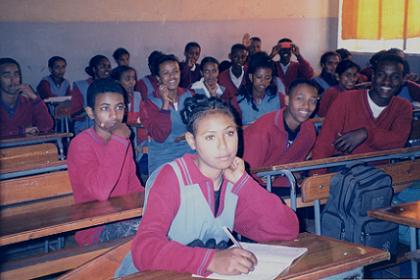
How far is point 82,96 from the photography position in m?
5.81

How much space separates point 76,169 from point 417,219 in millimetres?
1472

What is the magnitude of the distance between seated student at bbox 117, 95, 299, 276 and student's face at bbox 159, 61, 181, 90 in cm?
221

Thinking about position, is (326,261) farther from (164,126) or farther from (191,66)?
(191,66)

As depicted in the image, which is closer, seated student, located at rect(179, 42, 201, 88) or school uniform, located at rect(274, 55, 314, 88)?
seated student, located at rect(179, 42, 201, 88)

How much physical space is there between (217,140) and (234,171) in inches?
5.1

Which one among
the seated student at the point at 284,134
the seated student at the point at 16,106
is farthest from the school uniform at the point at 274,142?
the seated student at the point at 16,106

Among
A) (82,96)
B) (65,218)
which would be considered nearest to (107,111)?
(65,218)

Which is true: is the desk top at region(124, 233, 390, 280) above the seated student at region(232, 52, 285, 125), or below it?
below

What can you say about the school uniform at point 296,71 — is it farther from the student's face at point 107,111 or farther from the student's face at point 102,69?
the student's face at point 107,111

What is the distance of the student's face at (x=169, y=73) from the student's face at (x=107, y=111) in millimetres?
1305

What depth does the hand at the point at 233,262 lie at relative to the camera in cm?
144

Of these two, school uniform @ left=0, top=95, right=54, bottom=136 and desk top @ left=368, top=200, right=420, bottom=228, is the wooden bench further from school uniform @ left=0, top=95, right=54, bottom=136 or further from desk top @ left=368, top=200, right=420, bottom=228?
desk top @ left=368, top=200, right=420, bottom=228

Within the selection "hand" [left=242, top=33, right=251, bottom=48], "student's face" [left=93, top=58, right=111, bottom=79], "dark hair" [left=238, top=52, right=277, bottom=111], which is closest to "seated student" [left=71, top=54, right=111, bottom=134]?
"student's face" [left=93, top=58, right=111, bottom=79]

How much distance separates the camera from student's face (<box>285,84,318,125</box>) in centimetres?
318
